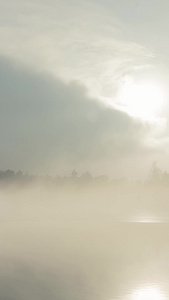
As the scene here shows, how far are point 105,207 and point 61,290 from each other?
558 feet

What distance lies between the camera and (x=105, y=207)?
199m

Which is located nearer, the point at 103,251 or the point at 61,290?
the point at 61,290

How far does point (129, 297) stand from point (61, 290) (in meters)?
3.92

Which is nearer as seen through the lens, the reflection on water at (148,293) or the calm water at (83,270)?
the reflection on water at (148,293)

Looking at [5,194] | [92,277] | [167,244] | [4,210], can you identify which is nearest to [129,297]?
[92,277]

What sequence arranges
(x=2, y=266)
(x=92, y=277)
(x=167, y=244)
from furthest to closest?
(x=167, y=244) → (x=2, y=266) → (x=92, y=277)

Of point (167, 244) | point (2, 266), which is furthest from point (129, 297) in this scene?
point (167, 244)

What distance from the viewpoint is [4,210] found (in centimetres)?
16800

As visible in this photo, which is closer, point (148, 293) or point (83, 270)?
point (148, 293)

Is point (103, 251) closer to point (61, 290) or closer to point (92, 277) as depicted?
point (92, 277)

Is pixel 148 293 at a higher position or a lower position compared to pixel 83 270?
lower

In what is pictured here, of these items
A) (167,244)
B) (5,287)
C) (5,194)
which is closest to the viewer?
(5,287)

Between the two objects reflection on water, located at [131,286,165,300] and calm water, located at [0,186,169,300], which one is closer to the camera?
reflection on water, located at [131,286,165,300]

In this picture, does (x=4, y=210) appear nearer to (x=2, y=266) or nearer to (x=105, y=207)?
(x=105, y=207)
